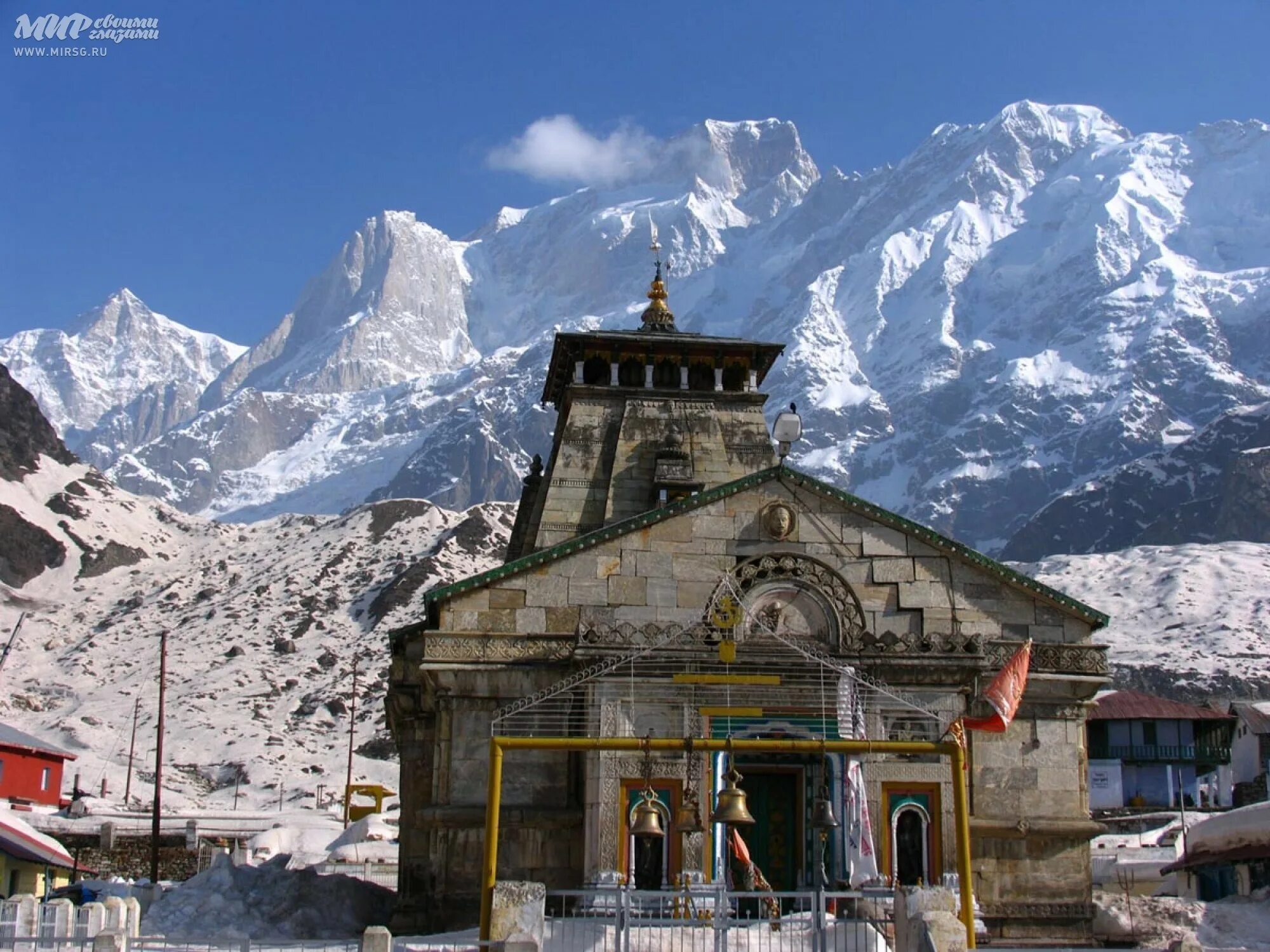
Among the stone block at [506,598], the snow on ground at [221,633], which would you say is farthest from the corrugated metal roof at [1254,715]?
the stone block at [506,598]

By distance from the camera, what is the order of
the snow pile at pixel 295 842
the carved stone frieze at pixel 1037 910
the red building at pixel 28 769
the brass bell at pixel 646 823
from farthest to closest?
the red building at pixel 28 769
the snow pile at pixel 295 842
the carved stone frieze at pixel 1037 910
the brass bell at pixel 646 823

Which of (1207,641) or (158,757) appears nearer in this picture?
(158,757)

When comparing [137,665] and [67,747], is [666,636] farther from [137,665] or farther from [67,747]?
[137,665]

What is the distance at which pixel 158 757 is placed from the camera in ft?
207

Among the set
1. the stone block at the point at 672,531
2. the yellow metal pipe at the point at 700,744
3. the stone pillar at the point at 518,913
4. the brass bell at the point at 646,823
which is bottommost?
the stone pillar at the point at 518,913

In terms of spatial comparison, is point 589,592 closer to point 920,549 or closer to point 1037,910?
point 920,549

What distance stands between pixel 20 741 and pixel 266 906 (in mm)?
41726

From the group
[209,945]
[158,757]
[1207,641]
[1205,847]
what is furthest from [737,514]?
[1207,641]

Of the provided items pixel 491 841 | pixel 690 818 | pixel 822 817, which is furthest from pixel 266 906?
pixel 822 817

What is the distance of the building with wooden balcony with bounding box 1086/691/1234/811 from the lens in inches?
3487

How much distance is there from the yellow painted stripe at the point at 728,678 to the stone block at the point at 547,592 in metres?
3.33

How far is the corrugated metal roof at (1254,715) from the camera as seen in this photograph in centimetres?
9256

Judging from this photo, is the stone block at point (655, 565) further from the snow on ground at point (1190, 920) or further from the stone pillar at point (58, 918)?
the stone pillar at point (58, 918)

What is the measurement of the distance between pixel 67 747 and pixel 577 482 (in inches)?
3043
